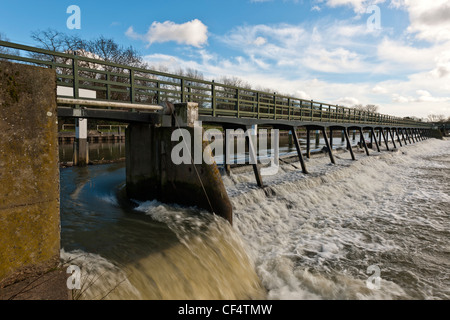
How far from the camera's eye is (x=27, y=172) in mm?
2930

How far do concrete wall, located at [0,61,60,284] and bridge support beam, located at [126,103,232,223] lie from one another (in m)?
3.90

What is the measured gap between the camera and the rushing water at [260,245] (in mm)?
4172

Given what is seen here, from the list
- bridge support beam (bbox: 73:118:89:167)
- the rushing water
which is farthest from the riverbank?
bridge support beam (bbox: 73:118:89:167)

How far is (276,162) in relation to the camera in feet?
45.2

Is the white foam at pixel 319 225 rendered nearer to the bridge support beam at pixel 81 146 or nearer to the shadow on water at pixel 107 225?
A: the shadow on water at pixel 107 225

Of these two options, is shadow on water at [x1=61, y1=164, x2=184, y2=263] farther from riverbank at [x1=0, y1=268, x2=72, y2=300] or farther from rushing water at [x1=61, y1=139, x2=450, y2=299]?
riverbank at [x1=0, y1=268, x2=72, y2=300]

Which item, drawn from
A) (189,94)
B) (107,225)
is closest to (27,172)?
(107,225)

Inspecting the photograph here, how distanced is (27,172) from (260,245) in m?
5.16

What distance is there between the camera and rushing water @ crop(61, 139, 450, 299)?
417cm

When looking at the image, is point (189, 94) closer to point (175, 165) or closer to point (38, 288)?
point (175, 165)

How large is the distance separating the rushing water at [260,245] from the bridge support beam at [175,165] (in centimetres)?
36

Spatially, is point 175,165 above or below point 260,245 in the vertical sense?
above
